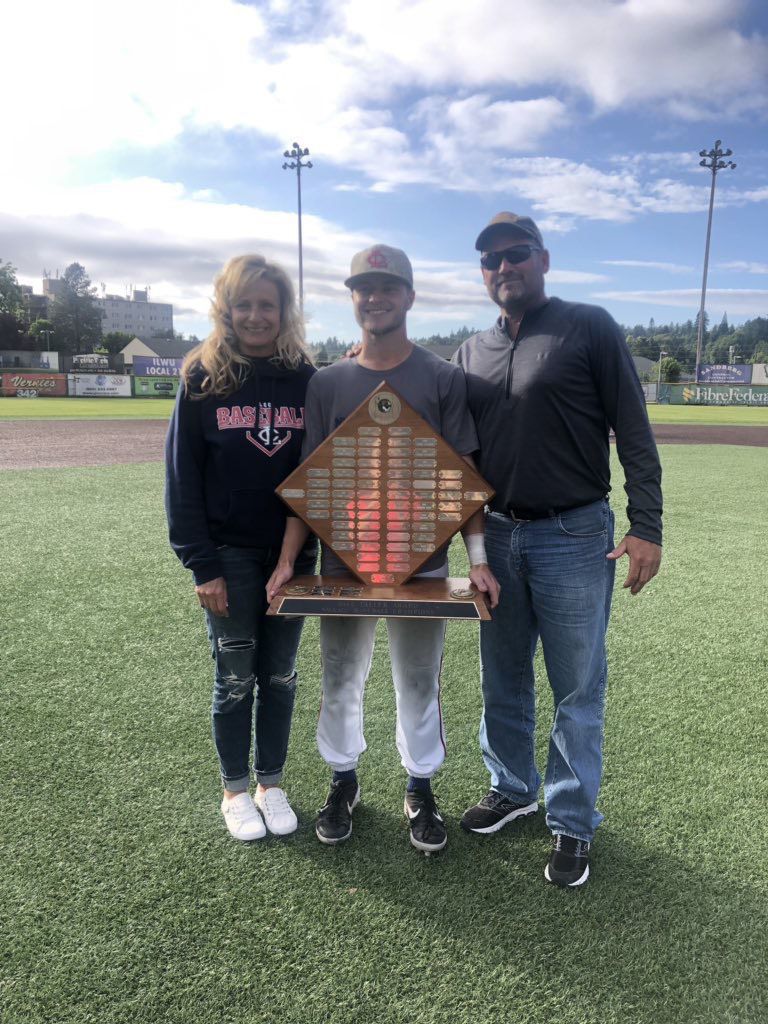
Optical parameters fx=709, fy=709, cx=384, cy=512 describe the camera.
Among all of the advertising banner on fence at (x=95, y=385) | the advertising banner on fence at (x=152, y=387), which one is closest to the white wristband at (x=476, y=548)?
the advertising banner on fence at (x=152, y=387)

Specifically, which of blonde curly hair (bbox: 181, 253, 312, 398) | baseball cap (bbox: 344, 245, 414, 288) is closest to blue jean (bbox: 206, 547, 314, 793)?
blonde curly hair (bbox: 181, 253, 312, 398)

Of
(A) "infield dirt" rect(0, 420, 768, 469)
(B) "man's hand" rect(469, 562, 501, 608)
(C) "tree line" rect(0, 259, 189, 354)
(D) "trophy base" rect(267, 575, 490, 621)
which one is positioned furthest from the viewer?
(C) "tree line" rect(0, 259, 189, 354)

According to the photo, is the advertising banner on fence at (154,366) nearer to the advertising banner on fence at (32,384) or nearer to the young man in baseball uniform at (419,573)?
the advertising banner on fence at (32,384)

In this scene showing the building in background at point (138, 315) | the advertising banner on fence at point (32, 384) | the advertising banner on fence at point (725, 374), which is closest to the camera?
the advertising banner on fence at point (32, 384)

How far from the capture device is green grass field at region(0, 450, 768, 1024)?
1.97 meters

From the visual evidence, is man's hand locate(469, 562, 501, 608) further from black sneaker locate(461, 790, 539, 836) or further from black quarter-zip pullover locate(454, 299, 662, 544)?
black sneaker locate(461, 790, 539, 836)

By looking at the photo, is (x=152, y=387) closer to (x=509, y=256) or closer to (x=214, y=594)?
(x=214, y=594)

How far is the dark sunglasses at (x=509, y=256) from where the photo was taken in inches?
94.6

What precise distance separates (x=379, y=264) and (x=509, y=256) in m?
0.45

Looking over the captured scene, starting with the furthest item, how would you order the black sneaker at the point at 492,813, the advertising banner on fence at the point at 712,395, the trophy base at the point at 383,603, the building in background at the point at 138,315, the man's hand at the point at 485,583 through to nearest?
the building in background at the point at 138,315, the advertising banner on fence at the point at 712,395, the black sneaker at the point at 492,813, the man's hand at the point at 485,583, the trophy base at the point at 383,603

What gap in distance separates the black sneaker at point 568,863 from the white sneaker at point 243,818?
1.05 m

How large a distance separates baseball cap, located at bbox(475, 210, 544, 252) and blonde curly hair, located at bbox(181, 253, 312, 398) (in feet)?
2.32

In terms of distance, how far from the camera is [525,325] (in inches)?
97.7

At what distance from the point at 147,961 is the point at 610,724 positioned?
7.57ft
